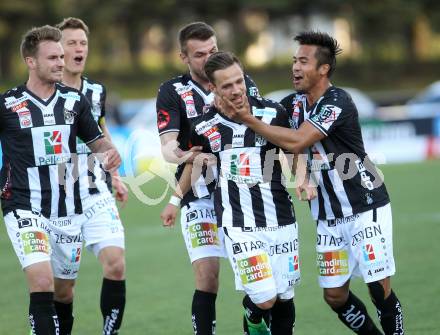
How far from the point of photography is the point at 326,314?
820cm

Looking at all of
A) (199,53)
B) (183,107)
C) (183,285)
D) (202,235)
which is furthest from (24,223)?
(183,285)

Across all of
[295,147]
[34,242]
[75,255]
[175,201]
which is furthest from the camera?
[75,255]

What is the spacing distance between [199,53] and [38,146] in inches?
53.0

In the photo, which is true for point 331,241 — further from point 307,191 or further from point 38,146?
point 38,146

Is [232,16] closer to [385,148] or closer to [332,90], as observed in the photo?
[385,148]

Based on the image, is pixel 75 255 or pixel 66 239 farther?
pixel 75 255

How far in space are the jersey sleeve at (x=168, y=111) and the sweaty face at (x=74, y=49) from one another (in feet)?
3.36

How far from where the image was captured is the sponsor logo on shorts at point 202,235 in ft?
22.1

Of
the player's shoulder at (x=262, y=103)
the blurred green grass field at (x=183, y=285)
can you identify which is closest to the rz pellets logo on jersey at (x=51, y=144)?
the player's shoulder at (x=262, y=103)

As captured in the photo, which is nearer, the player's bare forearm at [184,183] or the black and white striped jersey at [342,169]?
the black and white striped jersey at [342,169]

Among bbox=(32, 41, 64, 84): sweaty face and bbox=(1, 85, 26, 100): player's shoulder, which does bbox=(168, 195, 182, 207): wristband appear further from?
bbox=(1, 85, 26, 100): player's shoulder

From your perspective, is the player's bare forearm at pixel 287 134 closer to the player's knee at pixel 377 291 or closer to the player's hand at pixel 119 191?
the player's knee at pixel 377 291

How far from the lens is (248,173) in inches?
246

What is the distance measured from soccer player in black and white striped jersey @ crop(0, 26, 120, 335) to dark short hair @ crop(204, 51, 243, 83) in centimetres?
106
